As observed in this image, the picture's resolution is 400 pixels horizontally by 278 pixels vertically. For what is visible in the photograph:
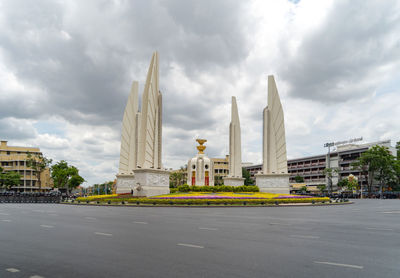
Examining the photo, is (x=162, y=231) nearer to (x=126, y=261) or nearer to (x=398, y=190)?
(x=126, y=261)

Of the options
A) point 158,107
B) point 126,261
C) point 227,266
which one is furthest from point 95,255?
point 158,107

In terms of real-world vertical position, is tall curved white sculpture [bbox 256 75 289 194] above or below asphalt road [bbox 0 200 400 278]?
above

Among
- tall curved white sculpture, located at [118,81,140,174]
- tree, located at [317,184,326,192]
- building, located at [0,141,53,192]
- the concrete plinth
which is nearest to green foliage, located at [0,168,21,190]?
building, located at [0,141,53,192]

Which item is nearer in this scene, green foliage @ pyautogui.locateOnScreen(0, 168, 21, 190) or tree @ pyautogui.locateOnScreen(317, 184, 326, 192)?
green foliage @ pyautogui.locateOnScreen(0, 168, 21, 190)

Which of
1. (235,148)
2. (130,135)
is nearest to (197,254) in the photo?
(130,135)

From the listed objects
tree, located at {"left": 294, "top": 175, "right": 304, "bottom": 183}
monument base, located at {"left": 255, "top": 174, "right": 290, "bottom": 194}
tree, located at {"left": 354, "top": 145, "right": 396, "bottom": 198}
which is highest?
tree, located at {"left": 354, "top": 145, "right": 396, "bottom": 198}

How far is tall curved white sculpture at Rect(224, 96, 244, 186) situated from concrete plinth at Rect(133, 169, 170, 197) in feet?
61.3

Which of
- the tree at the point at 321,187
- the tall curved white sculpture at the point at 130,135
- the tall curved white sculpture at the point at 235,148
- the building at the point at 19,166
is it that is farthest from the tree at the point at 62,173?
the tree at the point at 321,187

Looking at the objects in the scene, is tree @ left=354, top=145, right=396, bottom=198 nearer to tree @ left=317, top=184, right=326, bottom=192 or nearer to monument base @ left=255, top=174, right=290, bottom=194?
tree @ left=317, top=184, right=326, bottom=192

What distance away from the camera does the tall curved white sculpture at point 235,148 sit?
54594mm

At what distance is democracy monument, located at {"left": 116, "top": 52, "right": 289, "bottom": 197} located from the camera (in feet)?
118

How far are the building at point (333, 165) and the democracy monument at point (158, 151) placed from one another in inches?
1457

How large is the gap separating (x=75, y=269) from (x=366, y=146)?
86565 millimetres

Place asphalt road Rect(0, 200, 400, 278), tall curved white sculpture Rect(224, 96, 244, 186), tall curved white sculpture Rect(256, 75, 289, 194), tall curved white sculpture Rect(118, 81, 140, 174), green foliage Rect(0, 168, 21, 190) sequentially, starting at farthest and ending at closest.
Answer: green foliage Rect(0, 168, 21, 190)
tall curved white sculpture Rect(224, 96, 244, 186)
tall curved white sculpture Rect(118, 81, 140, 174)
tall curved white sculpture Rect(256, 75, 289, 194)
asphalt road Rect(0, 200, 400, 278)
